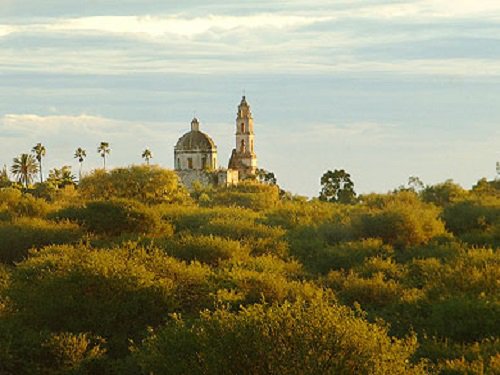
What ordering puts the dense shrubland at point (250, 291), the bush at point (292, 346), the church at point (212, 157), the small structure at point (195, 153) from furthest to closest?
the small structure at point (195, 153) < the church at point (212, 157) < the dense shrubland at point (250, 291) < the bush at point (292, 346)

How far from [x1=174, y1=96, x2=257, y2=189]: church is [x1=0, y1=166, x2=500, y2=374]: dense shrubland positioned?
64.7 metres

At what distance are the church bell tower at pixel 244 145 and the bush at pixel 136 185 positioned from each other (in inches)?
2708

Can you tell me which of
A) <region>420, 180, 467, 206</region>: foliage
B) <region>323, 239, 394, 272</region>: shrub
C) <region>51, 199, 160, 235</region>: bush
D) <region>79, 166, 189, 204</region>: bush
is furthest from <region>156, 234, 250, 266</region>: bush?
<region>420, 180, 467, 206</region>: foliage

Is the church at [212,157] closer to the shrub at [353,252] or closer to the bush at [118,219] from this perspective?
the bush at [118,219]

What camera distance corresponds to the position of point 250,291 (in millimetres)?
24875

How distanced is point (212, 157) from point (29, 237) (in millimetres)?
81737

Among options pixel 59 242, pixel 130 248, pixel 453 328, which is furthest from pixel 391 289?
pixel 59 242

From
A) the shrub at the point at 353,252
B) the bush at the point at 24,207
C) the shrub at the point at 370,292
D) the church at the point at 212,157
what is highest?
the church at the point at 212,157

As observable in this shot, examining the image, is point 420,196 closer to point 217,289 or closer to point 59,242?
point 59,242

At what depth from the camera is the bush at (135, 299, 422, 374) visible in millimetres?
14930

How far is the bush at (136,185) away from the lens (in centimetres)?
5134

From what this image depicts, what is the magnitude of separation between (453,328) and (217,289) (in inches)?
281

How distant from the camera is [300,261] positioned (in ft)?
108

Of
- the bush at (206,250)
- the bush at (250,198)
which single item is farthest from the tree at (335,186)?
the bush at (206,250)
